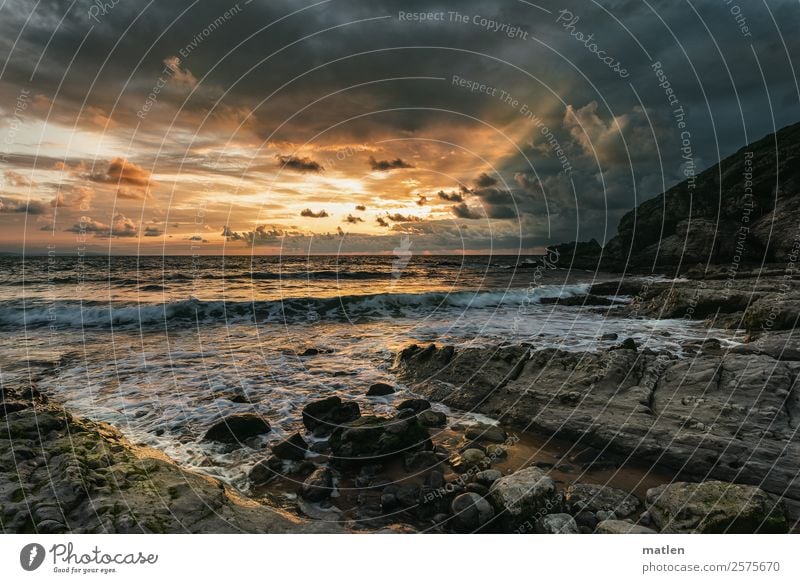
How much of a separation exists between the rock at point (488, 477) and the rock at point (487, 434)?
2056mm

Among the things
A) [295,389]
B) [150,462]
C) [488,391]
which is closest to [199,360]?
[295,389]

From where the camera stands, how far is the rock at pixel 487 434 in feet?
33.2

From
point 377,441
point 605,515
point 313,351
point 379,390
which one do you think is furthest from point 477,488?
point 313,351

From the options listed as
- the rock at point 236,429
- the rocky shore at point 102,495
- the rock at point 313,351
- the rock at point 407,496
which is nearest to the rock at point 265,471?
the rocky shore at point 102,495

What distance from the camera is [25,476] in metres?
6.43

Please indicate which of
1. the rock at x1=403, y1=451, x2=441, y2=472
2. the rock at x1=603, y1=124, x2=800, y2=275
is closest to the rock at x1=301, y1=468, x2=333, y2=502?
the rock at x1=403, y1=451, x2=441, y2=472

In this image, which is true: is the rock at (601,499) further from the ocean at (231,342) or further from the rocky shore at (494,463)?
the ocean at (231,342)

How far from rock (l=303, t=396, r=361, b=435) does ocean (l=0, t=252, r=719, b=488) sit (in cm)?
52

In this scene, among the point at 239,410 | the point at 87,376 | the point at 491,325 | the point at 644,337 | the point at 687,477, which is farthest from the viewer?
the point at 491,325

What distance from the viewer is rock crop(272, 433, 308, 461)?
30.4 ft

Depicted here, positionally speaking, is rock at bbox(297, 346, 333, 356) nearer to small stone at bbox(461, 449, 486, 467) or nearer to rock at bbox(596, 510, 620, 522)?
small stone at bbox(461, 449, 486, 467)

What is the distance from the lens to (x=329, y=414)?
1127 cm

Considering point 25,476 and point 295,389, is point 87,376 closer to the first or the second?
→ point 295,389

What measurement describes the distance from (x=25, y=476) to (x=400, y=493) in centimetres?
632
